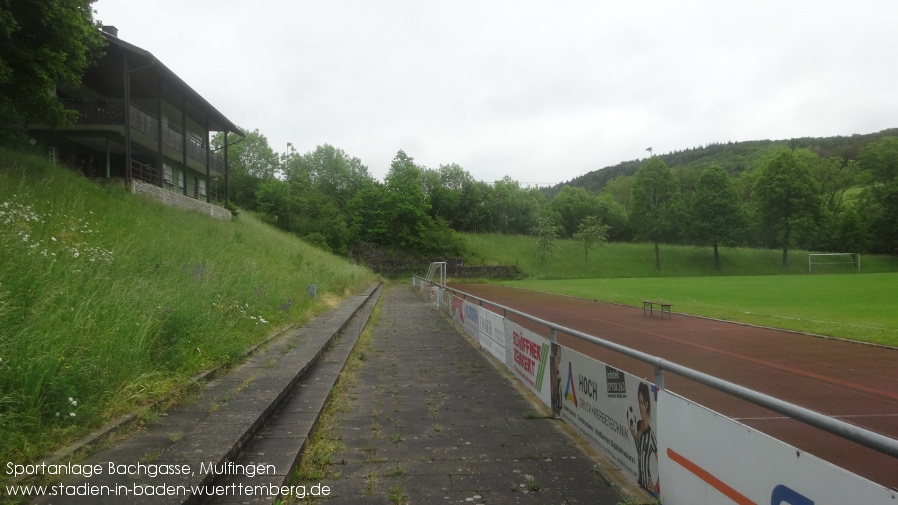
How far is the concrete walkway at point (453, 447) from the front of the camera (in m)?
3.94

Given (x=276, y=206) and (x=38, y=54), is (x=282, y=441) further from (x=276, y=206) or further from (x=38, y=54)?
(x=276, y=206)

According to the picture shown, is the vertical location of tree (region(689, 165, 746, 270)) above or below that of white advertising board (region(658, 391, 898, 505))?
above

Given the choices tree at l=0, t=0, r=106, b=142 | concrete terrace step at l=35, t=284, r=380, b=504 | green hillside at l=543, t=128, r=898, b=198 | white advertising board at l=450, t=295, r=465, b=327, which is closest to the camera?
concrete terrace step at l=35, t=284, r=380, b=504

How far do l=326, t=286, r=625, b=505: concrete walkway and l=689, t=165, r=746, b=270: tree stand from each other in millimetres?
62667

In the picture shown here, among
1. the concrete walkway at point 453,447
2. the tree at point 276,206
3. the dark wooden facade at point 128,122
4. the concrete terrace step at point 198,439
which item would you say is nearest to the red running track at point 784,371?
the concrete walkway at point 453,447

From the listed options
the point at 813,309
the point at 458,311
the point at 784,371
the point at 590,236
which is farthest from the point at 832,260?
the point at 784,371

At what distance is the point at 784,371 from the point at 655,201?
6355cm

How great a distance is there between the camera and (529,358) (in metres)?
7.20

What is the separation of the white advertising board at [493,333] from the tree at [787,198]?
211 ft

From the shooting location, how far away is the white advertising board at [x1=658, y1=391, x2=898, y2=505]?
7.00ft

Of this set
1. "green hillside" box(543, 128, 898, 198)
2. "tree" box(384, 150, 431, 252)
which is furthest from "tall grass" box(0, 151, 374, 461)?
"green hillside" box(543, 128, 898, 198)

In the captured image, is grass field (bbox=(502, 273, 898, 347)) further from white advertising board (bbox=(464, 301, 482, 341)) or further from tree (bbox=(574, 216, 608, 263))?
tree (bbox=(574, 216, 608, 263))

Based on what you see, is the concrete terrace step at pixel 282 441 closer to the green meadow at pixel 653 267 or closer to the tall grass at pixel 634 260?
Result: the green meadow at pixel 653 267

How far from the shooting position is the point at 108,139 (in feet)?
77.9
